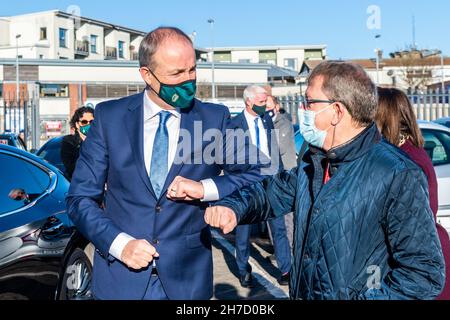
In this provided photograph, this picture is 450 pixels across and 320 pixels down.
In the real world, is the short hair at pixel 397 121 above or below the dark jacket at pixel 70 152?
above

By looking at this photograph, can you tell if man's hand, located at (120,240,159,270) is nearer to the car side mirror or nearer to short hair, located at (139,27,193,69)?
short hair, located at (139,27,193,69)

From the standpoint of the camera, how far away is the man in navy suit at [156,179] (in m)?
2.91

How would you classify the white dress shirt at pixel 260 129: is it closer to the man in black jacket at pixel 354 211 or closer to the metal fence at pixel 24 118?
the man in black jacket at pixel 354 211

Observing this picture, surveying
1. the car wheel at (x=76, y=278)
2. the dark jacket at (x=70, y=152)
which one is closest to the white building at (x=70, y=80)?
the dark jacket at (x=70, y=152)

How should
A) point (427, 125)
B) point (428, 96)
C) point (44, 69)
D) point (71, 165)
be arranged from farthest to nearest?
point (44, 69) < point (428, 96) < point (427, 125) < point (71, 165)

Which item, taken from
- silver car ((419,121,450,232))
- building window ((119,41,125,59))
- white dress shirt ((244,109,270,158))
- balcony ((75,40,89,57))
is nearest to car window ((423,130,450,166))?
silver car ((419,121,450,232))

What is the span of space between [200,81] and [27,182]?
167ft

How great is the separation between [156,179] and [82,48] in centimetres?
7101

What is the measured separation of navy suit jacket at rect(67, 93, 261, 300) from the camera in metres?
2.91

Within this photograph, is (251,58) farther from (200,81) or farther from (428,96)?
(428,96)

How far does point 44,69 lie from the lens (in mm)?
52000

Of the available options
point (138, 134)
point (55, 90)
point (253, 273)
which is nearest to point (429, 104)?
point (253, 273)
